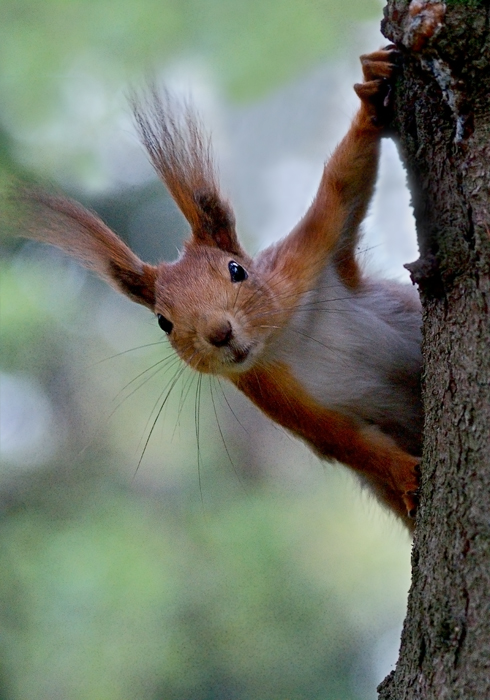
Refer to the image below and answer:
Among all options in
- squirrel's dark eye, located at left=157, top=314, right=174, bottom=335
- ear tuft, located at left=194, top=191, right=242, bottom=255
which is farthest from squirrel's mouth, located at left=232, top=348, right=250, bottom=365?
ear tuft, located at left=194, top=191, right=242, bottom=255

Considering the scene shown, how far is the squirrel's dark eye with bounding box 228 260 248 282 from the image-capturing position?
8.91 ft

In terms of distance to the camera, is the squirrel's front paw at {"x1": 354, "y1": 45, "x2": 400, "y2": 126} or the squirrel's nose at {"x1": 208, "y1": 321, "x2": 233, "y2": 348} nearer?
the squirrel's front paw at {"x1": 354, "y1": 45, "x2": 400, "y2": 126}

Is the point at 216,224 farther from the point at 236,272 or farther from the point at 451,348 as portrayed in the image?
the point at 451,348

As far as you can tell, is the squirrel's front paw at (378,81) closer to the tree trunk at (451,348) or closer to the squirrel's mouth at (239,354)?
the tree trunk at (451,348)

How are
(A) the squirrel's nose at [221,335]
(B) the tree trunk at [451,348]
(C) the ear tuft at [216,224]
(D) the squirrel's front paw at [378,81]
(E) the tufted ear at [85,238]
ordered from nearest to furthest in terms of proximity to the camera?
(B) the tree trunk at [451,348] → (D) the squirrel's front paw at [378,81] → (A) the squirrel's nose at [221,335] → (E) the tufted ear at [85,238] → (C) the ear tuft at [216,224]

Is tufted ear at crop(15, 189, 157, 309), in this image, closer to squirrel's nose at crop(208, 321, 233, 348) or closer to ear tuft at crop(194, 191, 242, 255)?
ear tuft at crop(194, 191, 242, 255)

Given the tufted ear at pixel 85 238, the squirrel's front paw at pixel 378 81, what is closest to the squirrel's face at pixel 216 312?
the tufted ear at pixel 85 238

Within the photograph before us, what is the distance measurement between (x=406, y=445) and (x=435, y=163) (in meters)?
1.30

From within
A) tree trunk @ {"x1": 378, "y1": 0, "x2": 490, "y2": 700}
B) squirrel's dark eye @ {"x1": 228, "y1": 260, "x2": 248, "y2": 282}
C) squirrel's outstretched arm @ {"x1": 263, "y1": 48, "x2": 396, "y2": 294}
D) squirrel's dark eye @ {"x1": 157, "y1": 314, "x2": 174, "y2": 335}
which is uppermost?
squirrel's outstretched arm @ {"x1": 263, "y1": 48, "x2": 396, "y2": 294}

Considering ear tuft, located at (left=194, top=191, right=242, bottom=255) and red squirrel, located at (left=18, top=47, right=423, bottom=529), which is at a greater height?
ear tuft, located at (left=194, top=191, right=242, bottom=255)

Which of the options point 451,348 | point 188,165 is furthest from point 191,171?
point 451,348

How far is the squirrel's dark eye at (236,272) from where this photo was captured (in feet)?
8.91

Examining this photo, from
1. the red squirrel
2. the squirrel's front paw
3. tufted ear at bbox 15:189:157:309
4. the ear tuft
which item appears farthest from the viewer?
the ear tuft

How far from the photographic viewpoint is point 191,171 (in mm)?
2846
